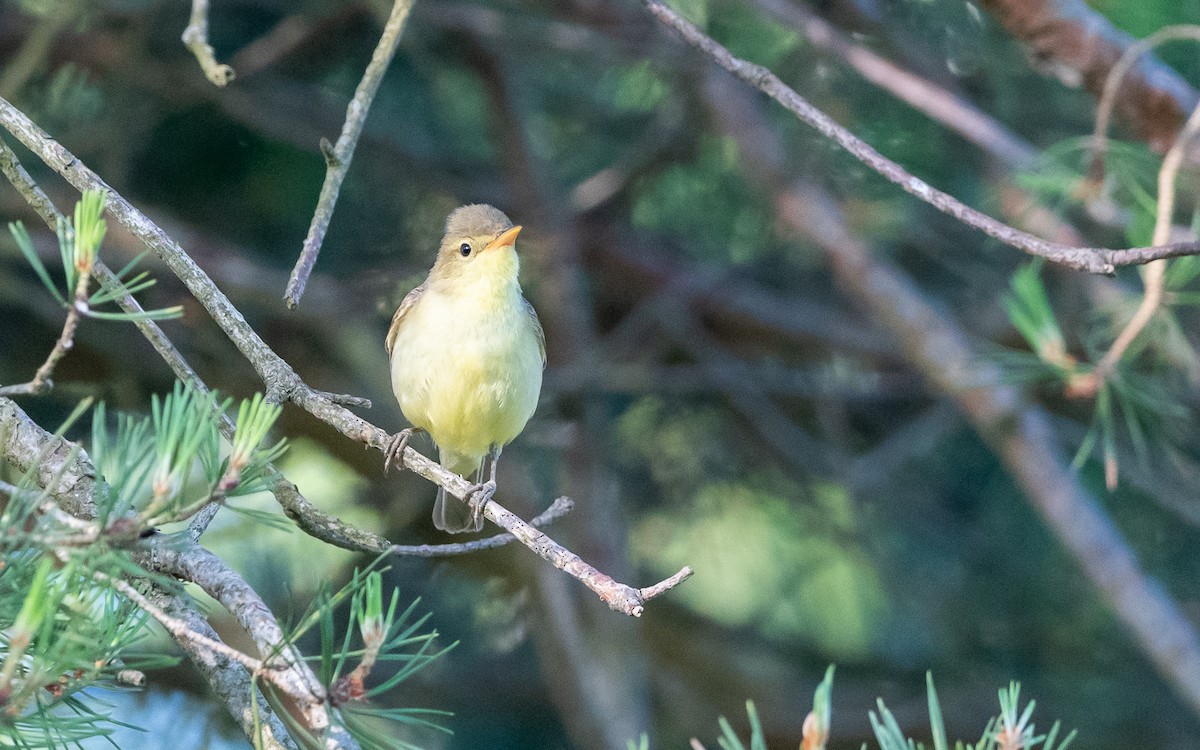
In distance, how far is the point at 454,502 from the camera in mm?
3867

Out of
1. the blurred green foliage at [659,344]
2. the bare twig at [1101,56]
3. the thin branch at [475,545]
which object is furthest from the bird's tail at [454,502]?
the bare twig at [1101,56]

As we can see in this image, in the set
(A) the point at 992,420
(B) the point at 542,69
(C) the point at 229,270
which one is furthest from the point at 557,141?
(A) the point at 992,420

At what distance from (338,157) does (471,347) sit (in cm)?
101

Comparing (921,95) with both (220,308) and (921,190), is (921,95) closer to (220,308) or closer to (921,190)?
(921,190)

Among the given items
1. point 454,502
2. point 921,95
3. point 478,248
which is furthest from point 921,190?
point 454,502

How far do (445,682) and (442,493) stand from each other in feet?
3.14

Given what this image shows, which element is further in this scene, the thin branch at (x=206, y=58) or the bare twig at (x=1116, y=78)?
the bare twig at (x=1116, y=78)

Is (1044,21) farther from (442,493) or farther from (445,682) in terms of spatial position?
(445,682)

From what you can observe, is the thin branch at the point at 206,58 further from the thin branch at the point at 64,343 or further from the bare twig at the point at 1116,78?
the bare twig at the point at 1116,78

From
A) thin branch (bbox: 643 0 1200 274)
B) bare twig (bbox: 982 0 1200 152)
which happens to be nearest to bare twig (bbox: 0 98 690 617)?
thin branch (bbox: 643 0 1200 274)

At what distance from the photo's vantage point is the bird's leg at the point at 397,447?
6.94ft

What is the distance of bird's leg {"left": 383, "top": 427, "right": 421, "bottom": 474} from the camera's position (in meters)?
2.12

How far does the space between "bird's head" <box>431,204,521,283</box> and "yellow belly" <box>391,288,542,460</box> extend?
0.30ft

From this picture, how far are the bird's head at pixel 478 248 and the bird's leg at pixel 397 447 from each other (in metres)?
0.43
